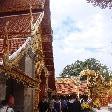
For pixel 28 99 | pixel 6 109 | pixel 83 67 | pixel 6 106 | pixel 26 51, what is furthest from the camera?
pixel 83 67

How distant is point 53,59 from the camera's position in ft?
60.5

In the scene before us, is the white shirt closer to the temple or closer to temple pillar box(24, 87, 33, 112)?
the temple

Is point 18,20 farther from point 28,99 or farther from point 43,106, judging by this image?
point 43,106

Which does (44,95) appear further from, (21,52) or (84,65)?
(84,65)

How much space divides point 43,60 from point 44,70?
59cm

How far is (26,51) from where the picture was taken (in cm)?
1342

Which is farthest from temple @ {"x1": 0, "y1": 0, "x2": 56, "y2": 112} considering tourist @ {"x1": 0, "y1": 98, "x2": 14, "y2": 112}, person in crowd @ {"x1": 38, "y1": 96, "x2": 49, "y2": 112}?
tourist @ {"x1": 0, "y1": 98, "x2": 14, "y2": 112}

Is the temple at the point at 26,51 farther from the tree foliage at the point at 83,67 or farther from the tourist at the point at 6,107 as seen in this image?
the tree foliage at the point at 83,67

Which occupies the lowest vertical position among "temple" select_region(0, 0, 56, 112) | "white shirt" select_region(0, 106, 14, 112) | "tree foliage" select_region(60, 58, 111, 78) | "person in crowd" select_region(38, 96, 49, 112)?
"white shirt" select_region(0, 106, 14, 112)

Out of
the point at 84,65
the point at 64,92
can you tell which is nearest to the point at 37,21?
the point at 64,92

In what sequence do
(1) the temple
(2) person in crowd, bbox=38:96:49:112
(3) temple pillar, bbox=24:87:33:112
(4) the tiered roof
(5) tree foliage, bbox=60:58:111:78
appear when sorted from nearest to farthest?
(1) the temple < (4) the tiered roof < (3) temple pillar, bbox=24:87:33:112 < (2) person in crowd, bbox=38:96:49:112 < (5) tree foliage, bbox=60:58:111:78

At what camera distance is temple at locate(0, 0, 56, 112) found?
1162cm

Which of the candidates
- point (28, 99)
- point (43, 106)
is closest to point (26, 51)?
point (28, 99)

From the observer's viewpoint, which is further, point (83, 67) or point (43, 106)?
point (83, 67)
